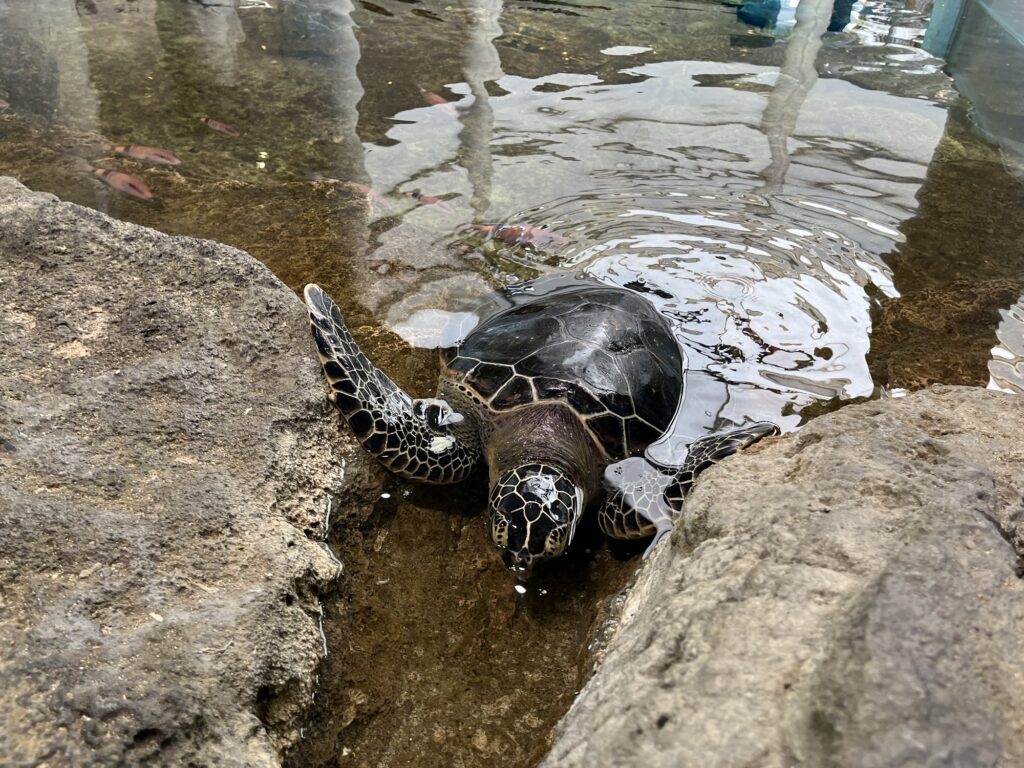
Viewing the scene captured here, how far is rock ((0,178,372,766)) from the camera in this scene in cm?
181

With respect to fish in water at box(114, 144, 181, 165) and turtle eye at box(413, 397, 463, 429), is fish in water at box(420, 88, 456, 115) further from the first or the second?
turtle eye at box(413, 397, 463, 429)

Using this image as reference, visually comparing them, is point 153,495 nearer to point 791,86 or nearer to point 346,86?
point 346,86

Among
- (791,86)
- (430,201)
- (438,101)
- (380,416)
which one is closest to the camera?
(380,416)

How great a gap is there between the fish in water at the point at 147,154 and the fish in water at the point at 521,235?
89.6 inches

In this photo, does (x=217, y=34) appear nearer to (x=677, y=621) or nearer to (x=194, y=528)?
(x=194, y=528)

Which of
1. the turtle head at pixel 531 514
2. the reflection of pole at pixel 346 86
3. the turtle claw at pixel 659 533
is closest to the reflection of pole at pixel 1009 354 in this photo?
the turtle claw at pixel 659 533

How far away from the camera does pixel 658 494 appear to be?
309 cm

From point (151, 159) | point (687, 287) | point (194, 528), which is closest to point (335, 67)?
point (151, 159)

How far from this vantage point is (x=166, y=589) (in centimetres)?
211

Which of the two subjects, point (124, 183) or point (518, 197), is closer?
point (124, 183)

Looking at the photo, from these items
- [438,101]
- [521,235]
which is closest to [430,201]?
[521,235]

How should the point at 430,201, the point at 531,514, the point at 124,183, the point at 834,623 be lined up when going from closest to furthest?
the point at 834,623, the point at 531,514, the point at 124,183, the point at 430,201

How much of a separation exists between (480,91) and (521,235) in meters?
2.88

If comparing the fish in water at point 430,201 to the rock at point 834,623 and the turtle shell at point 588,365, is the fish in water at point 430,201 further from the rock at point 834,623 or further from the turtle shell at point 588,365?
the rock at point 834,623
